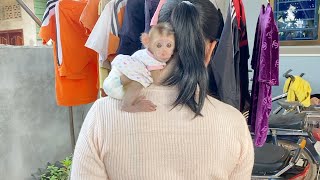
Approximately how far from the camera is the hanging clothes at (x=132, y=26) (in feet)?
5.42

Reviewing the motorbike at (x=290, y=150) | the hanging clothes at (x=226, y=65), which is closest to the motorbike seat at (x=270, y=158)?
the motorbike at (x=290, y=150)

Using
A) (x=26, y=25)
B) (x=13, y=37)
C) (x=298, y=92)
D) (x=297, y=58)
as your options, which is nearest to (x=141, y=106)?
(x=298, y=92)

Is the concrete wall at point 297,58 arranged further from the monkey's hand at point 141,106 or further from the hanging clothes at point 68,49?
the monkey's hand at point 141,106

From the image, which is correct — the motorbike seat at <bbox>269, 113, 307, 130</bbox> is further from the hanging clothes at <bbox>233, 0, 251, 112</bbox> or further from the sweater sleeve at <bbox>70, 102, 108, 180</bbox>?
the sweater sleeve at <bbox>70, 102, 108, 180</bbox>

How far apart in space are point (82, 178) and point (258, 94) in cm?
108

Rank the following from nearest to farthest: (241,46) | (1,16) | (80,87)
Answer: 1. (241,46)
2. (80,87)
3. (1,16)

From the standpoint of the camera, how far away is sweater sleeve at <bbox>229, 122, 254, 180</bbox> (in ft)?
2.60

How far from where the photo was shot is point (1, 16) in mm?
6352

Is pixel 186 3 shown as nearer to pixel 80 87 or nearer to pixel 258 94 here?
pixel 258 94

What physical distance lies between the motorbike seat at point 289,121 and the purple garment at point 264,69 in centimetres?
91

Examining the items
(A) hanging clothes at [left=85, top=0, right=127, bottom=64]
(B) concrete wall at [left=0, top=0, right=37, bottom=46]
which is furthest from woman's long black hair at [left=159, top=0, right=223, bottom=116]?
(B) concrete wall at [left=0, top=0, right=37, bottom=46]

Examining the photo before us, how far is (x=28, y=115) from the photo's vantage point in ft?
8.70

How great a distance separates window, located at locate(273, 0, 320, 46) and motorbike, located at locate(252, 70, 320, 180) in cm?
122

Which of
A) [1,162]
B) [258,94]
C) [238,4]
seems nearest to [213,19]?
[238,4]
